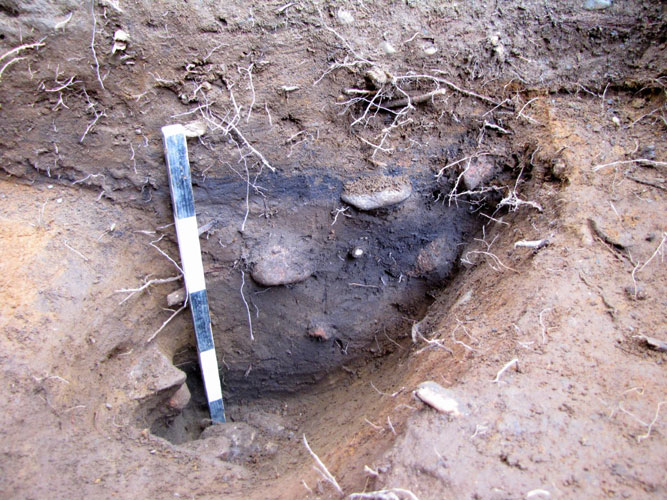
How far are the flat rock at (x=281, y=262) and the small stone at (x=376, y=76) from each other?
0.93 metres

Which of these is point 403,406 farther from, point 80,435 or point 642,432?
point 80,435

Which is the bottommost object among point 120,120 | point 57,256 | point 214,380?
point 214,380

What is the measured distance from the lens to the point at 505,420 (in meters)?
1.39

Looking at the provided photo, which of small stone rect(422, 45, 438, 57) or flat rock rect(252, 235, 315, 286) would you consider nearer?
small stone rect(422, 45, 438, 57)

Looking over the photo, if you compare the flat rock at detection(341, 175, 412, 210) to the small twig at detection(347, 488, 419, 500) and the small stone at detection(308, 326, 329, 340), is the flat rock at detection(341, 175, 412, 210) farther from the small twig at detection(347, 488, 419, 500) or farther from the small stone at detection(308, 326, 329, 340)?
the small twig at detection(347, 488, 419, 500)

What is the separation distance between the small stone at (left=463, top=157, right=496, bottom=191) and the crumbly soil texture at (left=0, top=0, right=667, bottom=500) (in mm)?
13

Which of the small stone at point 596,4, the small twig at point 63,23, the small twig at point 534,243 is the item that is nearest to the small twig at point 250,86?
the small twig at point 63,23

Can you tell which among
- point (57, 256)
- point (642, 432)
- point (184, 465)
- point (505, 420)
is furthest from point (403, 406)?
point (57, 256)

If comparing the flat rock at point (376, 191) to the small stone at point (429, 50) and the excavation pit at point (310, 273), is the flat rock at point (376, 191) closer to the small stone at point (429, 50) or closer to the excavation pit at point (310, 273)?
the excavation pit at point (310, 273)

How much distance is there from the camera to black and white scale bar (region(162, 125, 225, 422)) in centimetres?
204

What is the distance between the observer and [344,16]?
2158 millimetres

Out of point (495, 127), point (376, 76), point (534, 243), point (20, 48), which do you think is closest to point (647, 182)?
point (534, 243)

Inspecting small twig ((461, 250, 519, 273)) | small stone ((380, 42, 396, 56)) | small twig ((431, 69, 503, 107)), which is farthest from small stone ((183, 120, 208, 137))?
small twig ((461, 250, 519, 273))

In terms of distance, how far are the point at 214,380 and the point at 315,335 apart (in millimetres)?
640
